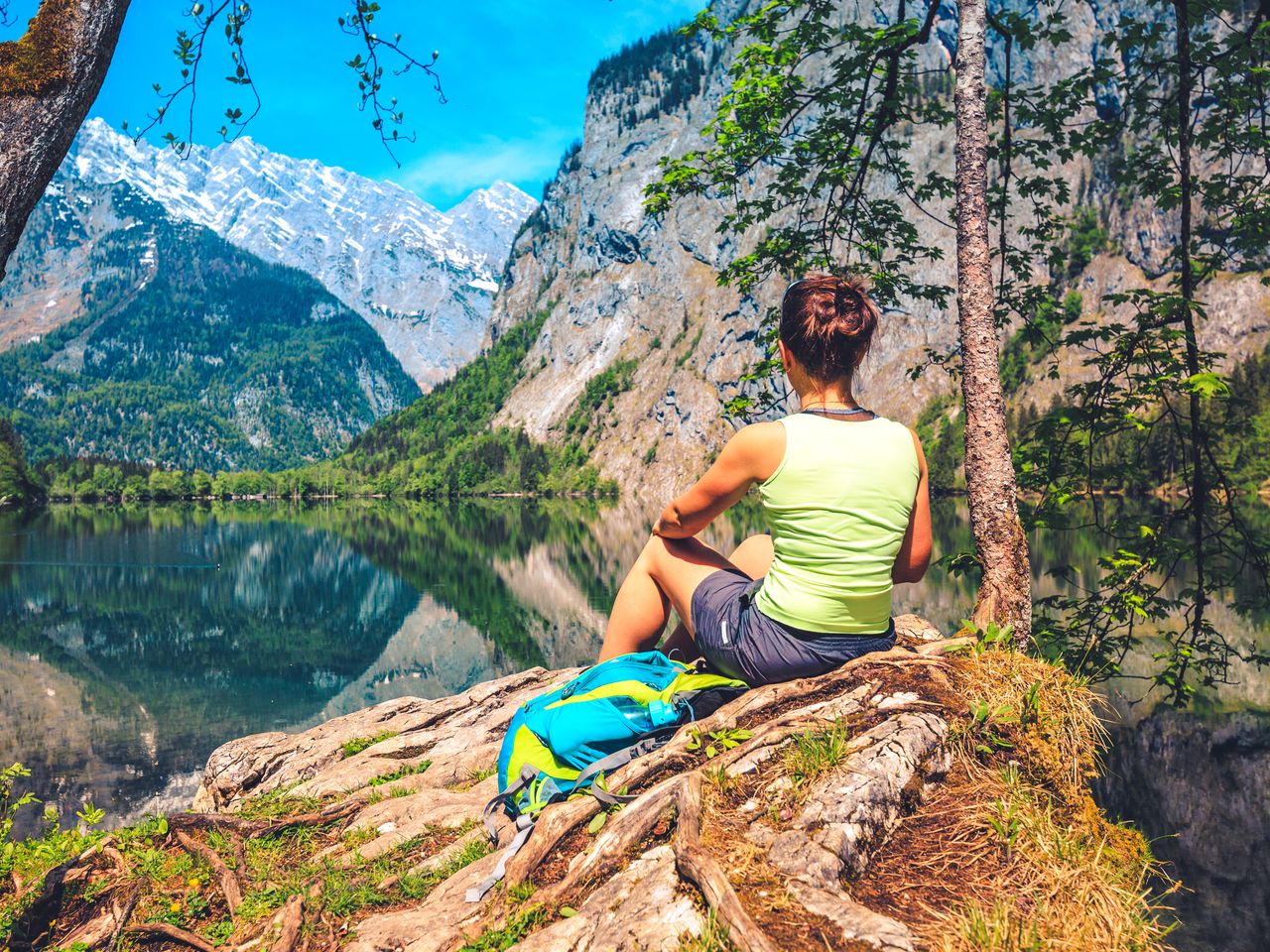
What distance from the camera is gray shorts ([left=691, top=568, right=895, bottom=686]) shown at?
463 centimetres

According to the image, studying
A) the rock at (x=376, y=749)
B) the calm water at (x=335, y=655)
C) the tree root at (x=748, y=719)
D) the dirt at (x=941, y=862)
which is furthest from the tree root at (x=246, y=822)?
the calm water at (x=335, y=655)

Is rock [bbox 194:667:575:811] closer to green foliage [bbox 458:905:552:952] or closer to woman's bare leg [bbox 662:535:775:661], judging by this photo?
woman's bare leg [bbox 662:535:775:661]

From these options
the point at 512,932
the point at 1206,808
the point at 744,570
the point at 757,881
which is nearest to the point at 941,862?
the point at 757,881

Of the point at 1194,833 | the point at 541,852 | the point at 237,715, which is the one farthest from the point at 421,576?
the point at 541,852

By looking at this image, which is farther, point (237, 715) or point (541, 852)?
point (237, 715)

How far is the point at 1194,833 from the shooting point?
10.4 meters

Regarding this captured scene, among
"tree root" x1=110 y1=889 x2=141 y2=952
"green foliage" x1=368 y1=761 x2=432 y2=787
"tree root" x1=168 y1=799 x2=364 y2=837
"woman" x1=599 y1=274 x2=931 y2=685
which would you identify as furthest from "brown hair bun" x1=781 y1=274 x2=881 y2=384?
"green foliage" x1=368 y1=761 x2=432 y2=787

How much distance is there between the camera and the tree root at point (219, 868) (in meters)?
4.73

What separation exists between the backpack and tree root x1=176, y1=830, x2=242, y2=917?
1.62 m

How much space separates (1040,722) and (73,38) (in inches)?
247

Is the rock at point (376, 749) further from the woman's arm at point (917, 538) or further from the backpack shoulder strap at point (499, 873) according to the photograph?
the woman's arm at point (917, 538)

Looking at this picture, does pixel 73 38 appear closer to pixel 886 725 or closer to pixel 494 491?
pixel 886 725

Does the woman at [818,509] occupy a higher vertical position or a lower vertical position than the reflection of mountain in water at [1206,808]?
higher

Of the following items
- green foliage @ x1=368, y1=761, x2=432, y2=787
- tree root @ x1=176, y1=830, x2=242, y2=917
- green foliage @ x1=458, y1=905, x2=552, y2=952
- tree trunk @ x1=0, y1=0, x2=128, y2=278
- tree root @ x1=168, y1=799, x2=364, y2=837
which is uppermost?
tree trunk @ x1=0, y1=0, x2=128, y2=278
